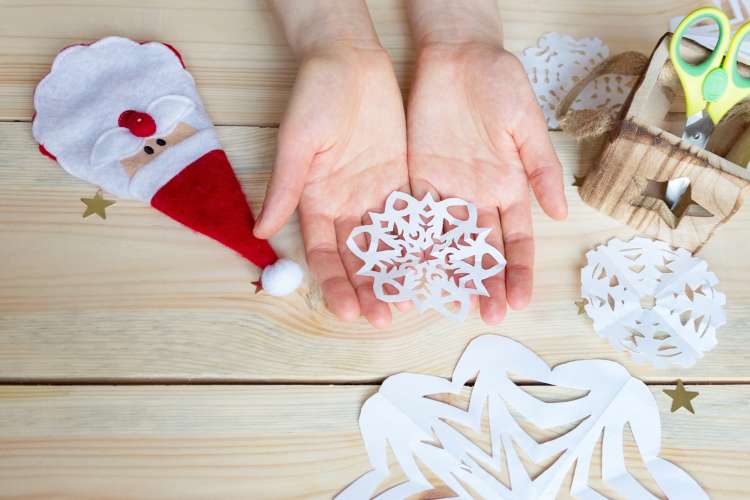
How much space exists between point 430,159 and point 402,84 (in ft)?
0.43

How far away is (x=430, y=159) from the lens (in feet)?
2.48

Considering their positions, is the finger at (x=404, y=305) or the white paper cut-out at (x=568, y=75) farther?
the white paper cut-out at (x=568, y=75)

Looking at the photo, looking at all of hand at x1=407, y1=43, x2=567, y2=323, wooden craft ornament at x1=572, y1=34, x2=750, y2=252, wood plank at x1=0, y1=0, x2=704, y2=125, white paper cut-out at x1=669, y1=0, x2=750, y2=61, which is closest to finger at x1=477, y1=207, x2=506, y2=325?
hand at x1=407, y1=43, x2=567, y2=323

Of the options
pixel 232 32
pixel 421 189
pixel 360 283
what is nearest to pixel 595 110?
pixel 421 189

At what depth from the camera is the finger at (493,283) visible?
0.66m

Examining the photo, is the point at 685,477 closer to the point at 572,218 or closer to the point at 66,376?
the point at 572,218

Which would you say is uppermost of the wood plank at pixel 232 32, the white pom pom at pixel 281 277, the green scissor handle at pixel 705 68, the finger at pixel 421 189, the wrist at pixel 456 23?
the green scissor handle at pixel 705 68

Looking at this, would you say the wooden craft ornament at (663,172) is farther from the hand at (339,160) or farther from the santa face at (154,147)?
the santa face at (154,147)

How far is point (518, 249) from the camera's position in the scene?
700 mm

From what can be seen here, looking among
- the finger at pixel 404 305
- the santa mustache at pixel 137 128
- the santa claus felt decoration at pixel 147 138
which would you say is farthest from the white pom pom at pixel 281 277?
the santa mustache at pixel 137 128

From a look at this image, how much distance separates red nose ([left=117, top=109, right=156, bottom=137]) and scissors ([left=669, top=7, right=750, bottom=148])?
56 centimetres

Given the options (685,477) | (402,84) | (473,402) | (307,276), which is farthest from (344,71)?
(685,477)

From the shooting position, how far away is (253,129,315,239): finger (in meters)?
0.65

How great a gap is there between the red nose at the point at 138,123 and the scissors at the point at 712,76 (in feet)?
1.84
